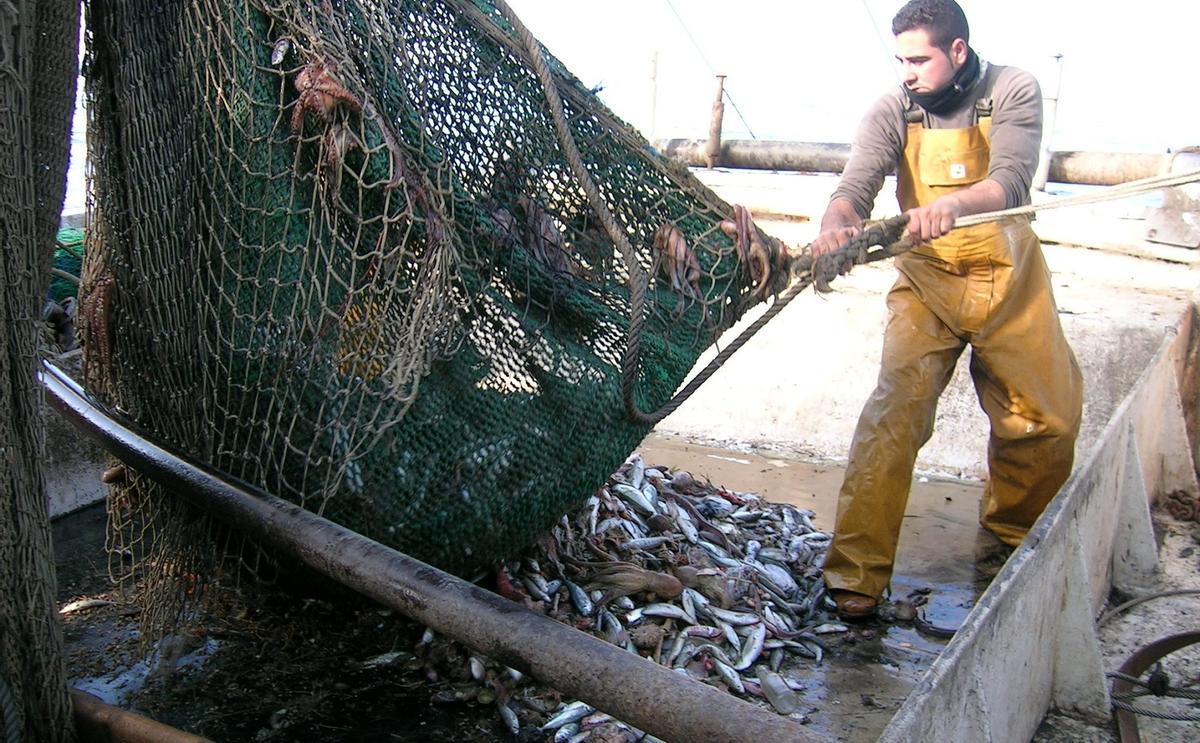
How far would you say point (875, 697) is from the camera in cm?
400

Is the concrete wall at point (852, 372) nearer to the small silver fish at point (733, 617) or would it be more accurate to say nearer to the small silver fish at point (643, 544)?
the small silver fish at point (643, 544)

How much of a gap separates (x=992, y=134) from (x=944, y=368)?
1.09m

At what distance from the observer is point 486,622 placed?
2.28m

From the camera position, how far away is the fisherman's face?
440cm

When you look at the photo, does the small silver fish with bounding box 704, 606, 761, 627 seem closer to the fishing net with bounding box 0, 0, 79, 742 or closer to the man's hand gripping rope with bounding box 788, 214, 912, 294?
the man's hand gripping rope with bounding box 788, 214, 912, 294

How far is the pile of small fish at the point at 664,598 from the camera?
384 cm

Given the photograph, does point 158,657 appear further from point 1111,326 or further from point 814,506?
point 1111,326

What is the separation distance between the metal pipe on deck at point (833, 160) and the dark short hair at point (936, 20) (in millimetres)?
3214

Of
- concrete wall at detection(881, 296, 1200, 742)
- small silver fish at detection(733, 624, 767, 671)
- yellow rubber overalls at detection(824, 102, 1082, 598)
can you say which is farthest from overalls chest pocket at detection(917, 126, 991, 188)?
small silver fish at detection(733, 624, 767, 671)

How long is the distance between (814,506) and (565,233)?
3.14m

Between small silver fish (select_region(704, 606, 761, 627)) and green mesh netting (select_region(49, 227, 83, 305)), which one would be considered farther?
green mesh netting (select_region(49, 227, 83, 305))

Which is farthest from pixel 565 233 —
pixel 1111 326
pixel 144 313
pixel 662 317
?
pixel 1111 326

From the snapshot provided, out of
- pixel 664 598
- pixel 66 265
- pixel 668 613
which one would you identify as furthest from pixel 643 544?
pixel 66 265

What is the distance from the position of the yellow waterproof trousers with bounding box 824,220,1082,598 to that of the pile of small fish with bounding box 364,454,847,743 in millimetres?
392
